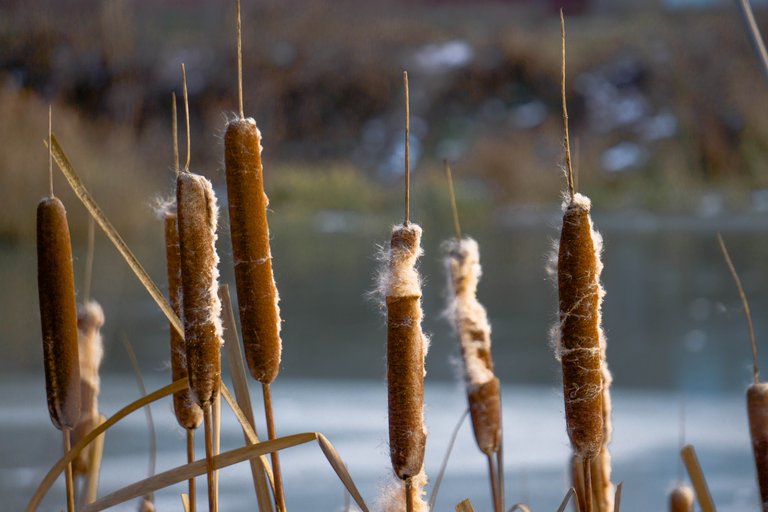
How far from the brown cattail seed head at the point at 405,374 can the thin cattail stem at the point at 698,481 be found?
0.11 metres

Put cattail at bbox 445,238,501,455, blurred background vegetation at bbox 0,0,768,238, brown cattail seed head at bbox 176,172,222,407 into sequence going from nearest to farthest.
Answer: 1. brown cattail seed head at bbox 176,172,222,407
2. cattail at bbox 445,238,501,455
3. blurred background vegetation at bbox 0,0,768,238

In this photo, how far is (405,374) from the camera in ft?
0.81

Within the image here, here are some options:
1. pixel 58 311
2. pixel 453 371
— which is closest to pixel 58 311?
pixel 58 311

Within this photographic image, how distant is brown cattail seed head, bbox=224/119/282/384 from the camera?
0.79 feet

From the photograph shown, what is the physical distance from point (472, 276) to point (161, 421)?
52.0 inches

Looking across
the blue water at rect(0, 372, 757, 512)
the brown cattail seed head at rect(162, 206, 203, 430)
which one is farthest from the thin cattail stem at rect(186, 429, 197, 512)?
the blue water at rect(0, 372, 757, 512)

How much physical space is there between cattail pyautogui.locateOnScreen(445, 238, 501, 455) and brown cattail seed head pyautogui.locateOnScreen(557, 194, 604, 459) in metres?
0.09

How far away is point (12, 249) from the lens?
3.42 m

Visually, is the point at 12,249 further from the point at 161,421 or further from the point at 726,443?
the point at 726,443

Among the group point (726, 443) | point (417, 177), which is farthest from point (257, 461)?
point (417, 177)

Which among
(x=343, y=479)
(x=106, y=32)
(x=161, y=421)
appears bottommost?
(x=343, y=479)

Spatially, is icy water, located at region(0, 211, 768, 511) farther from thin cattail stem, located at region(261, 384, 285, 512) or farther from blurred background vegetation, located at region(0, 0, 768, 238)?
blurred background vegetation, located at region(0, 0, 768, 238)

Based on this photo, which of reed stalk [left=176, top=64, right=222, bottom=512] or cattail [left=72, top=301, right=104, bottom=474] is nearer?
reed stalk [left=176, top=64, right=222, bottom=512]

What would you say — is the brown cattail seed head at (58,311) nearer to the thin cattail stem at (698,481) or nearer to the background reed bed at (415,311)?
the background reed bed at (415,311)
